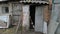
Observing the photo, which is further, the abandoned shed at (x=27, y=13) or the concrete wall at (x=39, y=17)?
the concrete wall at (x=39, y=17)

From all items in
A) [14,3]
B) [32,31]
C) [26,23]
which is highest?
[14,3]

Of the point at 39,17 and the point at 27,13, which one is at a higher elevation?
the point at 27,13

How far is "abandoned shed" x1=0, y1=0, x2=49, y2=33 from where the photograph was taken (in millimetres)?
5246

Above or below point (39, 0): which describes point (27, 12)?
below

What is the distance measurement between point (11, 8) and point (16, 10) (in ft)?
0.97

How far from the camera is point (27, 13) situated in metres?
5.45

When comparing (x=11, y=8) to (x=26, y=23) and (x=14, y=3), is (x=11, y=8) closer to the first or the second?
(x=14, y=3)

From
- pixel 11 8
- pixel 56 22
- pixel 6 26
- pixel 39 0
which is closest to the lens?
pixel 56 22

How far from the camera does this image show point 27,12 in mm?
5441

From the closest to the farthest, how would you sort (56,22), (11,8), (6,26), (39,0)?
(56,22) < (39,0) < (6,26) < (11,8)

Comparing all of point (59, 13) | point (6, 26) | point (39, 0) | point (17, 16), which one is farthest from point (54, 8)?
point (17, 16)

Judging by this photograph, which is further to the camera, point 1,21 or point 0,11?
point 0,11

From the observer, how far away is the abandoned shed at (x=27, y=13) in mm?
5246

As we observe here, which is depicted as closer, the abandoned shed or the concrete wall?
the abandoned shed
